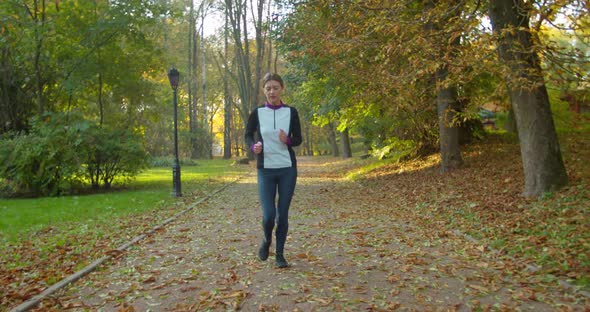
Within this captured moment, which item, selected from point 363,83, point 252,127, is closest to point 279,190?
point 252,127

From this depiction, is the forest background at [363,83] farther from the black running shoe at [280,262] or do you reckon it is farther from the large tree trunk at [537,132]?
the black running shoe at [280,262]

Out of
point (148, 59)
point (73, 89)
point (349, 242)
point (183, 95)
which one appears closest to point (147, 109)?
point (148, 59)

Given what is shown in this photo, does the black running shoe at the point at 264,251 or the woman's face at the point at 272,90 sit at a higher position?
the woman's face at the point at 272,90

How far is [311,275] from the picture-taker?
4.95m

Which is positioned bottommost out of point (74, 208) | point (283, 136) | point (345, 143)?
point (74, 208)

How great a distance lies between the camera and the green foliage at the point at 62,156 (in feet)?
44.8

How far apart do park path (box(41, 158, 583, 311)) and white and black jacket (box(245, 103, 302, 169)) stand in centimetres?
127

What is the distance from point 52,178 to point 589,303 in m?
14.3

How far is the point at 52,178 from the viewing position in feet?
46.0

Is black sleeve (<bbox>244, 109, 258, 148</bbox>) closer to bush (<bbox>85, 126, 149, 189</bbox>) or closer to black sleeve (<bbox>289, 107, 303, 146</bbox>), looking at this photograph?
black sleeve (<bbox>289, 107, 303, 146</bbox>)

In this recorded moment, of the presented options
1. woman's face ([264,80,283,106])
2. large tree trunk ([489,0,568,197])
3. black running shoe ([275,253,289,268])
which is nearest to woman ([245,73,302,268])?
woman's face ([264,80,283,106])

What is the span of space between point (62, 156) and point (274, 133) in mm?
11431

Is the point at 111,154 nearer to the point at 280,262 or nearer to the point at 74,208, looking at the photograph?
the point at 74,208

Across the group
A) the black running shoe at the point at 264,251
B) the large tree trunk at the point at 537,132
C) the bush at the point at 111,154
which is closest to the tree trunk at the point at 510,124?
the large tree trunk at the point at 537,132
